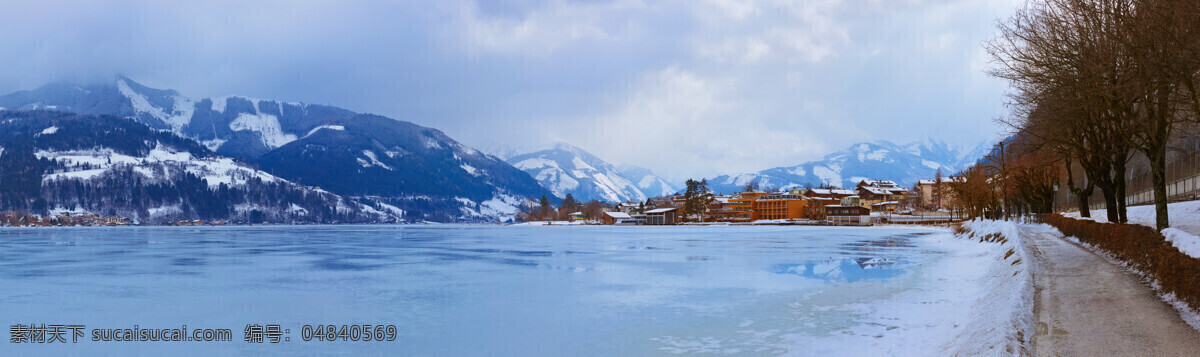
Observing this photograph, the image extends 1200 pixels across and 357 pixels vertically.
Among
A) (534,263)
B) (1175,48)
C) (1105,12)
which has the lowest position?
(534,263)

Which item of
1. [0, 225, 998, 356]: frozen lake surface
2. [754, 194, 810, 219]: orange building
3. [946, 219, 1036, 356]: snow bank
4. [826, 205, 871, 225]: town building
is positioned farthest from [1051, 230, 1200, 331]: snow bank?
[754, 194, 810, 219]: orange building

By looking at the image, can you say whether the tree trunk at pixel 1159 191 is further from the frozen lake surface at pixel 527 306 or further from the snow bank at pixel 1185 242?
the snow bank at pixel 1185 242

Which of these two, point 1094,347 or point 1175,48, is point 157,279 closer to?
point 1094,347

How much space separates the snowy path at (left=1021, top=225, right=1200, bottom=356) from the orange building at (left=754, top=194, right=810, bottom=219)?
173 m

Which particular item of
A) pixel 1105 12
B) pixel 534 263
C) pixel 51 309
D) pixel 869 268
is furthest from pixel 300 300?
pixel 1105 12

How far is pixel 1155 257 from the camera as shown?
42.8 feet

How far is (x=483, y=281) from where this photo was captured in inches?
870

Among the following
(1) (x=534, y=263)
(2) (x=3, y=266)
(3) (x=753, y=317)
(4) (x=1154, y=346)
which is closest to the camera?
(4) (x=1154, y=346)

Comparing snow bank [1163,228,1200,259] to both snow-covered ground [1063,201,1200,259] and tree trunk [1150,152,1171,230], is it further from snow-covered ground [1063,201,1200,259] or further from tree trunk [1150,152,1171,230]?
tree trunk [1150,152,1171,230]

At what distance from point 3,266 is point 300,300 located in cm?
2136

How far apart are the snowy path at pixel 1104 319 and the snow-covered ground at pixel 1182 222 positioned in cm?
98

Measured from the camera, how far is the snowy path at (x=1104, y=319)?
7.77 m

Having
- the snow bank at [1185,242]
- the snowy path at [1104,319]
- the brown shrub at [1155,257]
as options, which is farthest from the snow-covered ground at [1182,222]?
the snowy path at [1104,319]

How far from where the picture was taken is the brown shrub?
9883 millimetres
